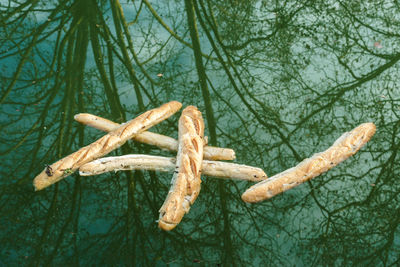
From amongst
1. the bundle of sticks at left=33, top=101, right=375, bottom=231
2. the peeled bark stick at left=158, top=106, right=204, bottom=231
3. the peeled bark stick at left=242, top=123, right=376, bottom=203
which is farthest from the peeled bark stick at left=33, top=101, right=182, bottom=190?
the peeled bark stick at left=242, top=123, right=376, bottom=203

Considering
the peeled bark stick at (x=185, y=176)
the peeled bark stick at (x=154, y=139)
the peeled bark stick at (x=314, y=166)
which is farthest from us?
the peeled bark stick at (x=154, y=139)

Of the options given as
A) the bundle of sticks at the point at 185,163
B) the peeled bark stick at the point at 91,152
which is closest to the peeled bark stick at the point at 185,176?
the bundle of sticks at the point at 185,163

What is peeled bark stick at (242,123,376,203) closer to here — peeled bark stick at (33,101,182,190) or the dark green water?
the dark green water

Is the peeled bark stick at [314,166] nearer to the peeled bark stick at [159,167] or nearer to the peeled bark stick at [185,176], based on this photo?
the peeled bark stick at [159,167]

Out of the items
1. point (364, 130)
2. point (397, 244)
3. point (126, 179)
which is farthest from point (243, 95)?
point (397, 244)

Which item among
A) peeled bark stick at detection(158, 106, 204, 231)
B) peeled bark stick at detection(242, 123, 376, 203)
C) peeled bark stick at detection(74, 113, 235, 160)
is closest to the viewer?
peeled bark stick at detection(158, 106, 204, 231)

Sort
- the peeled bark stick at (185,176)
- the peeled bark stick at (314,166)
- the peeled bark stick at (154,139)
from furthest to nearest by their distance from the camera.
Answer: the peeled bark stick at (154,139) → the peeled bark stick at (314,166) → the peeled bark stick at (185,176)

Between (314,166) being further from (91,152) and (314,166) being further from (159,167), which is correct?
(91,152)

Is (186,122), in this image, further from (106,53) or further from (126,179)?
(106,53)
